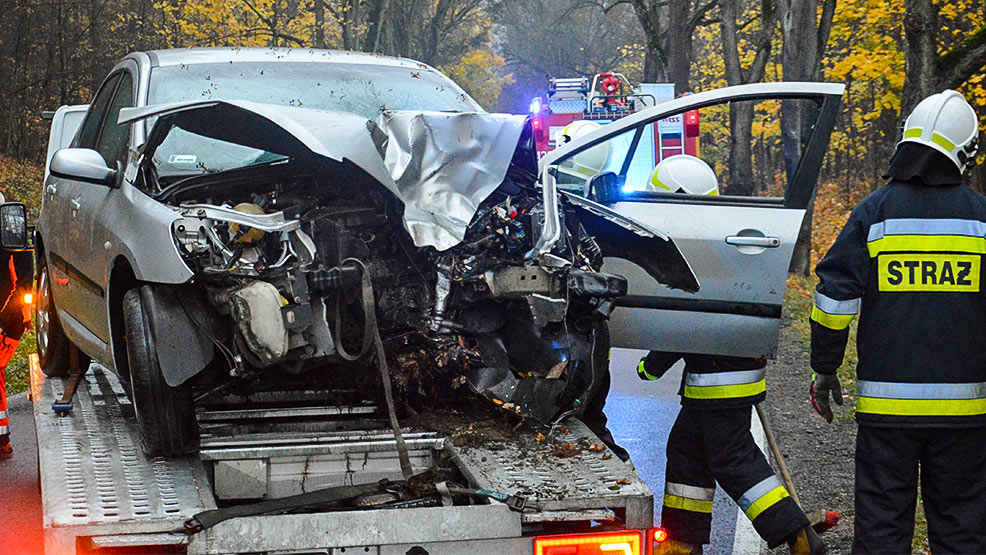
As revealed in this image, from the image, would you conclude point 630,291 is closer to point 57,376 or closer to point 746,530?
point 746,530

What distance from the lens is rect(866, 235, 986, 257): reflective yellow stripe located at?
408cm

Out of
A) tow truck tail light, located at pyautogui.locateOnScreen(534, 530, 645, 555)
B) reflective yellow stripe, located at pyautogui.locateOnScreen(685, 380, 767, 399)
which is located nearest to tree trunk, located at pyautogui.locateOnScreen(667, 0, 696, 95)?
reflective yellow stripe, located at pyautogui.locateOnScreen(685, 380, 767, 399)

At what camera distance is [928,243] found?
162 inches

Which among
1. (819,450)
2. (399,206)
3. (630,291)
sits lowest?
(819,450)

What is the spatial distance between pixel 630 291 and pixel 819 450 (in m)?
2.81

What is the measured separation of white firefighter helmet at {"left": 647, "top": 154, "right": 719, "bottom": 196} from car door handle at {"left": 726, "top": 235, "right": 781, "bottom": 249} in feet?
1.52

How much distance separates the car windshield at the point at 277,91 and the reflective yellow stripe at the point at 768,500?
95.8 inches

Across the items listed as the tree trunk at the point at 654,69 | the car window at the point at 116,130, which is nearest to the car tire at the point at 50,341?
the car window at the point at 116,130

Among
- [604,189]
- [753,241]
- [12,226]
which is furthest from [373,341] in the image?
[12,226]

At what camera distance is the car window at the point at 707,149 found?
532 cm

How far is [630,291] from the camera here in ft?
15.9

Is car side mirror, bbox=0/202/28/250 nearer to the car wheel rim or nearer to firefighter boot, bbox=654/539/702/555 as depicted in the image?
the car wheel rim

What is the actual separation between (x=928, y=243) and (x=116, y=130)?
3.74 meters

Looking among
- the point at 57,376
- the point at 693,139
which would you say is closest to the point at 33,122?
the point at 693,139
